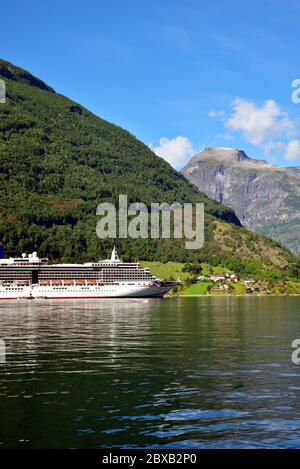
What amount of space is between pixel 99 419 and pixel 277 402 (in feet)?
38.9

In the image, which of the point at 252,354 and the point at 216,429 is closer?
the point at 216,429

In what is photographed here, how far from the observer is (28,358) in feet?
195

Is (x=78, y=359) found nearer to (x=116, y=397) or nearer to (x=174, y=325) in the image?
(x=116, y=397)

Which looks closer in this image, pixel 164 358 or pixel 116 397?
pixel 116 397

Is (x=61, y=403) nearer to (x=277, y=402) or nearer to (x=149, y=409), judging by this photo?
(x=149, y=409)

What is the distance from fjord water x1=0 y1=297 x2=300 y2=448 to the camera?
1287 inches

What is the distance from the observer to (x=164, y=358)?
59781 millimetres

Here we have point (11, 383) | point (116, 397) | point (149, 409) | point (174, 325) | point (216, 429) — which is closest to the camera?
point (216, 429)

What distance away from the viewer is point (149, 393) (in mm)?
43062

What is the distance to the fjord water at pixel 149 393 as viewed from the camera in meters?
32.7
